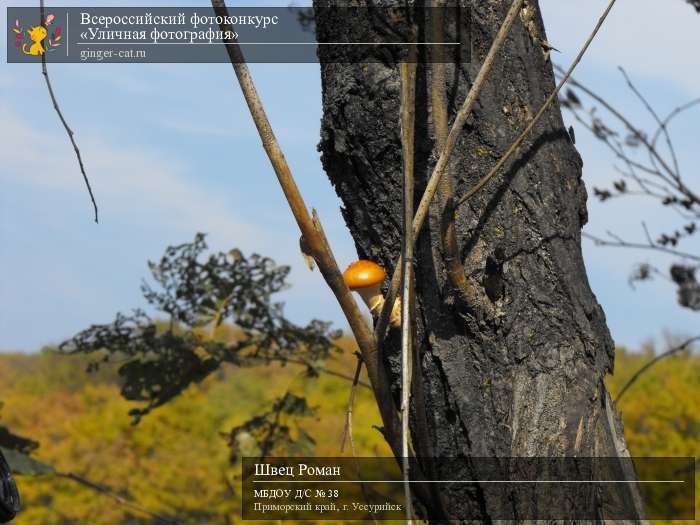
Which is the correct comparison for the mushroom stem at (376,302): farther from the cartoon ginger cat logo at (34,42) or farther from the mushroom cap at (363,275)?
the cartoon ginger cat logo at (34,42)

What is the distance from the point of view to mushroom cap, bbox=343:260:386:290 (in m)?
1.05

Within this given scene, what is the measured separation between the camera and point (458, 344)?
1031 mm

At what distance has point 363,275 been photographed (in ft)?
3.45

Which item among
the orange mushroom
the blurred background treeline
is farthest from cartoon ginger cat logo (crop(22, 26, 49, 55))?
the blurred background treeline

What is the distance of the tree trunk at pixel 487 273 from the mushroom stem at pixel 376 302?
26mm

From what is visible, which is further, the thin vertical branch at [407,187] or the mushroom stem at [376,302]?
the mushroom stem at [376,302]

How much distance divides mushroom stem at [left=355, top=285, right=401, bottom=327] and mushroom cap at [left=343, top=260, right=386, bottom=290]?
1 cm

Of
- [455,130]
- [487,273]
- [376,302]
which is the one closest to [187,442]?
[376,302]

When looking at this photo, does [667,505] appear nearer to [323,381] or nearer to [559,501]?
[323,381]

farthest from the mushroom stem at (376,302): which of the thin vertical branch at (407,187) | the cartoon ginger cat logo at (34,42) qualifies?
the cartoon ginger cat logo at (34,42)

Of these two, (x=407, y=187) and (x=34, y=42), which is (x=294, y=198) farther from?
(x=34, y=42)

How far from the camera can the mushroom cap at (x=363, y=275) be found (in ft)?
3.44

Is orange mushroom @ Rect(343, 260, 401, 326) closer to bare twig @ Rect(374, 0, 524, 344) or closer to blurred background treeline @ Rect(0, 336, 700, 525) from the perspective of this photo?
bare twig @ Rect(374, 0, 524, 344)

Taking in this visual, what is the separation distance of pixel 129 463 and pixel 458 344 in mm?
9665
